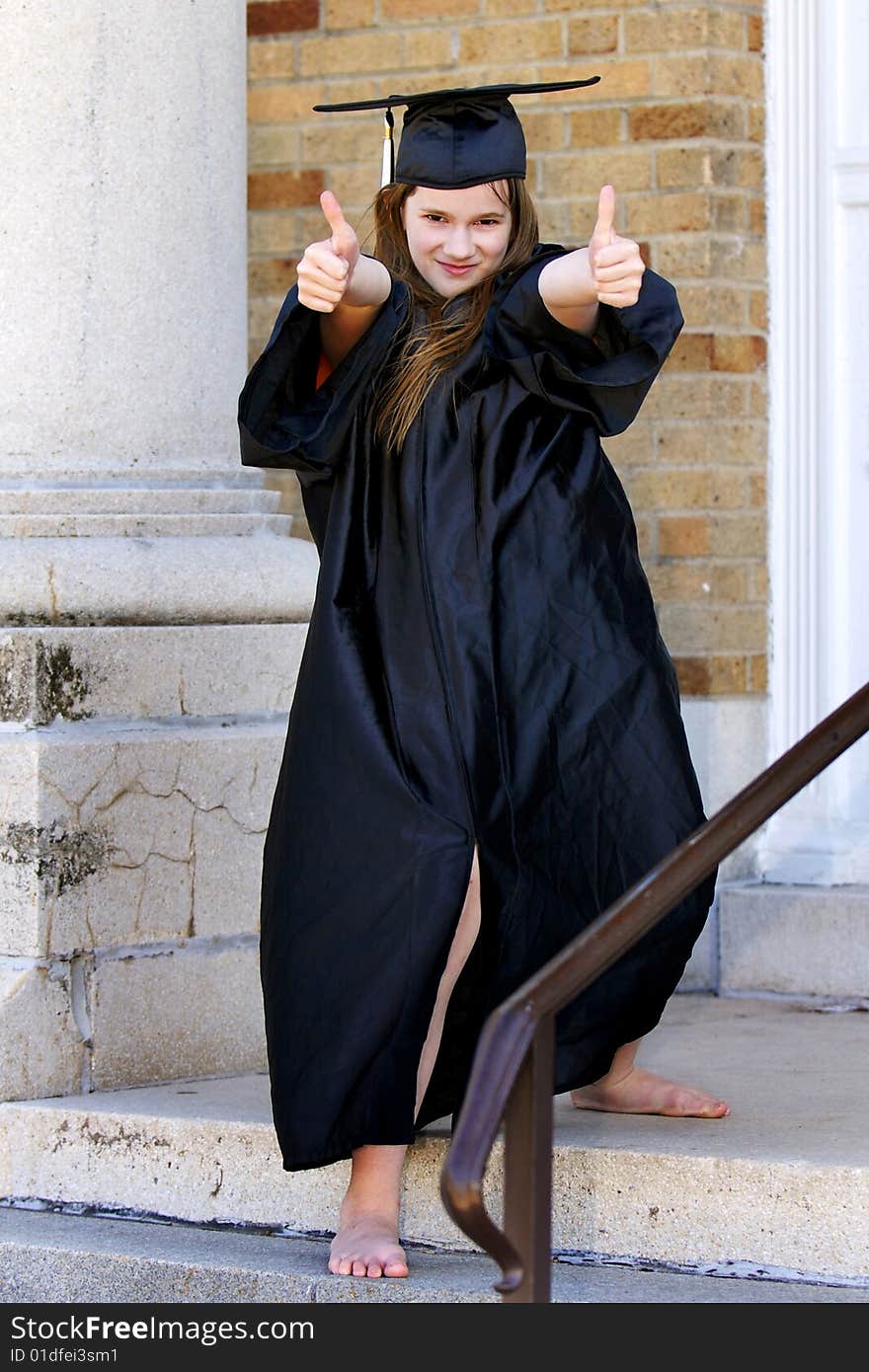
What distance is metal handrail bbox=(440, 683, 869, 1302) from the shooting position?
7.27ft

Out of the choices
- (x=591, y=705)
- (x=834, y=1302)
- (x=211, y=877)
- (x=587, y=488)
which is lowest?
(x=834, y=1302)

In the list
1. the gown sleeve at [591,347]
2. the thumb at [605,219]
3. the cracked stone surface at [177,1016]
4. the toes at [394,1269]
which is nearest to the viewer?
the thumb at [605,219]

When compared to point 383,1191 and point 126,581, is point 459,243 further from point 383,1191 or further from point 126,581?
point 383,1191

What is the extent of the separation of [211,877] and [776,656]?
150 cm

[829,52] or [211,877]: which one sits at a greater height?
[829,52]

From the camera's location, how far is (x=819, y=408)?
4816mm

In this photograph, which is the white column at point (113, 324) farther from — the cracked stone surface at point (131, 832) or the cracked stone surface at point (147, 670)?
the cracked stone surface at point (131, 832)

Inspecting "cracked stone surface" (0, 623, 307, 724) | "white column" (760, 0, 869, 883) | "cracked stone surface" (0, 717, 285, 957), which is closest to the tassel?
"cracked stone surface" (0, 623, 307, 724)

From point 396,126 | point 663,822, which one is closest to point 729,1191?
point 663,822

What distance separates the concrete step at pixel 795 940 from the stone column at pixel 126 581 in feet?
3.91

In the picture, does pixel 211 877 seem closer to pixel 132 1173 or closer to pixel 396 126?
pixel 132 1173

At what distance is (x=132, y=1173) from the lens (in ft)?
12.0

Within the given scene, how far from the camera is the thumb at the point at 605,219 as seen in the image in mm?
2805

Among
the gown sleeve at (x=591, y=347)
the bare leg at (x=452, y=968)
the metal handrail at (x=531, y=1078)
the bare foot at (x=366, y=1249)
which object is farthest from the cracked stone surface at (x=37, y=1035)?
the metal handrail at (x=531, y=1078)
